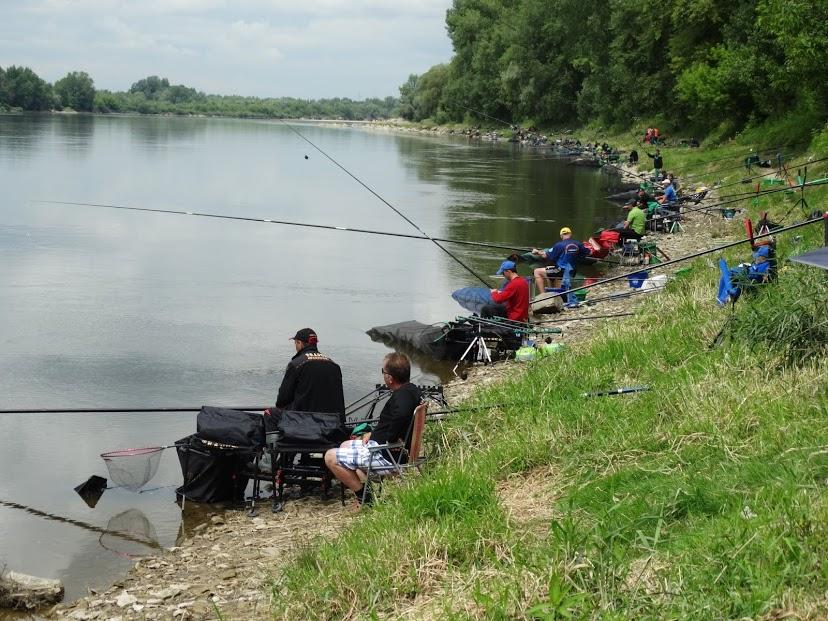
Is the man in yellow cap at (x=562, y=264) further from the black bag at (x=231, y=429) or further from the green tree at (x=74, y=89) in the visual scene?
the green tree at (x=74, y=89)

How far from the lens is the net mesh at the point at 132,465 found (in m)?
9.02

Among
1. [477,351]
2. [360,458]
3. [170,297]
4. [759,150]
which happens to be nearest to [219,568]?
[360,458]

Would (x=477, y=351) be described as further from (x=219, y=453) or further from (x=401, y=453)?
(x=401, y=453)

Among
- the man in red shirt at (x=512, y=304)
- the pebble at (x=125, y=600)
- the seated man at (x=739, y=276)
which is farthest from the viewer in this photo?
the man in red shirt at (x=512, y=304)

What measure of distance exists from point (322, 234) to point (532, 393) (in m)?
21.1

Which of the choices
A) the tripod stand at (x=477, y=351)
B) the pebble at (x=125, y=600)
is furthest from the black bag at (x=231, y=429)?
the tripod stand at (x=477, y=351)

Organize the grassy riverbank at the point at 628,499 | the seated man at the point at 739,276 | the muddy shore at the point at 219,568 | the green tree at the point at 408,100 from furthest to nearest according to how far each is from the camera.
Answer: the green tree at the point at 408,100, the seated man at the point at 739,276, the muddy shore at the point at 219,568, the grassy riverbank at the point at 628,499

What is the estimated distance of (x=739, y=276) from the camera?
35.2 feet

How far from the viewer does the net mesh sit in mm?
9023

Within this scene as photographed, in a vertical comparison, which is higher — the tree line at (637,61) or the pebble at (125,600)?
the tree line at (637,61)

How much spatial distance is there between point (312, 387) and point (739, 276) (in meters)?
4.68

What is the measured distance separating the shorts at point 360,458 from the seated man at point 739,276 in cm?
435

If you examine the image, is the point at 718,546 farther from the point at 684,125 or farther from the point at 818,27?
the point at 684,125

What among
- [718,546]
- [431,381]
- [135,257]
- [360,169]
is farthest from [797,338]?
[360,169]
